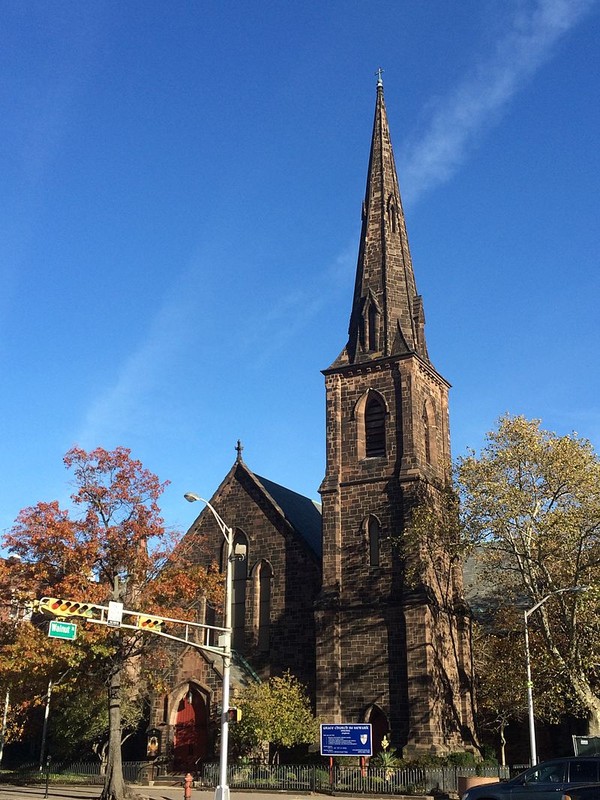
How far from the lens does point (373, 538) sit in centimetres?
3834

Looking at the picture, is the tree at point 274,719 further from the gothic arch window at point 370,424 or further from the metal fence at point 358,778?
the gothic arch window at point 370,424

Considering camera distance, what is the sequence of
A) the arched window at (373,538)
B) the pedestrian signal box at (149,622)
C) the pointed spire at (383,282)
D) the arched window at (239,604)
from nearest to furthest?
the pedestrian signal box at (149,622), the arched window at (373,538), the arched window at (239,604), the pointed spire at (383,282)

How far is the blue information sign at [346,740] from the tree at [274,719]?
12.1ft

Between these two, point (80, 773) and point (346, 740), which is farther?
point (80, 773)

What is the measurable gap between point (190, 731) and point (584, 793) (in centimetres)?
2462

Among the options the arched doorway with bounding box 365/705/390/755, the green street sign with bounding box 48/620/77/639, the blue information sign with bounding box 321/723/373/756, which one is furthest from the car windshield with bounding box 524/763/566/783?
the arched doorway with bounding box 365/705/390/755

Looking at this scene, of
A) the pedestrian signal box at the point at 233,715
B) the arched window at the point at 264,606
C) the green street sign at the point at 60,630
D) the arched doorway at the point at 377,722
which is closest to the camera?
the green street sign at the point at 60,630

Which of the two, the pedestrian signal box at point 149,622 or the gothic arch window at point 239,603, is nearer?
the pedestrian signal box at point 149,622

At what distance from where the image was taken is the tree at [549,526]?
105 ft

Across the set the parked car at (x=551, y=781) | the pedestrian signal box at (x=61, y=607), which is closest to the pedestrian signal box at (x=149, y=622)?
the pedestrian signal box at (x=61, y=607)

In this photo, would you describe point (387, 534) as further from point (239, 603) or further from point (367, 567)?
point (239, 603)

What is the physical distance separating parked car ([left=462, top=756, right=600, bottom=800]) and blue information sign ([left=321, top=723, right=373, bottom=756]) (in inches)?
450

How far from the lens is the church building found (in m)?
35.4

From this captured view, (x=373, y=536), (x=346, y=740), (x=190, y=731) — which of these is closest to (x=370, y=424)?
(x=373, y=536)
